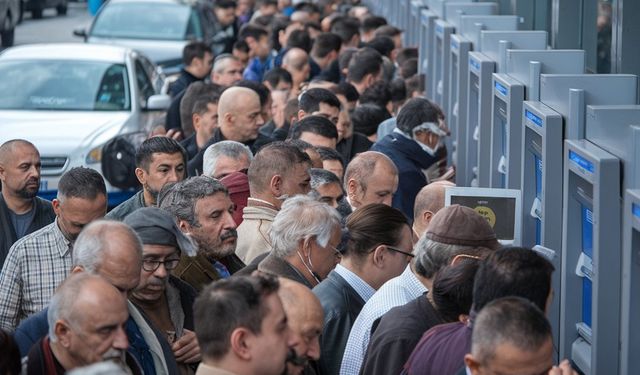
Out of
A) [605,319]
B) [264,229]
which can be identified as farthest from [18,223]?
[605,319]

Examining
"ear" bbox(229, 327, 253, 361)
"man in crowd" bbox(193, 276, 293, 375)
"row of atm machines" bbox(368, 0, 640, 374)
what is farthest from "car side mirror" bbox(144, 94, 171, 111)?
"ear" bbox(229, 327, 253, 361)

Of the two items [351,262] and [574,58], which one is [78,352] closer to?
[351,262]

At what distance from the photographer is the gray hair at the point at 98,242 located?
5176mm

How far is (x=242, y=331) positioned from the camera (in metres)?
4.13

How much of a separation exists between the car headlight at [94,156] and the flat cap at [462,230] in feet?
25.6

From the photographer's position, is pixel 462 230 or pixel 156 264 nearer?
pixel 462 230

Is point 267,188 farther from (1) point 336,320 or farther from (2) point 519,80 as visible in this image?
(1) point 336,320

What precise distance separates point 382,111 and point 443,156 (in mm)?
1258

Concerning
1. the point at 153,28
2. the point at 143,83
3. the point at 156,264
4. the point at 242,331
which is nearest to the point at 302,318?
the point at 242,331

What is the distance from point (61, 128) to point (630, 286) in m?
9.03

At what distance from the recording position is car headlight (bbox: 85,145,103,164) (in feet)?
42.1

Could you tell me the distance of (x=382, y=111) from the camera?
11570 mm

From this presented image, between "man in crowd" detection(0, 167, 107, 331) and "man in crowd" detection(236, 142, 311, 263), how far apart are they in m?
0.76

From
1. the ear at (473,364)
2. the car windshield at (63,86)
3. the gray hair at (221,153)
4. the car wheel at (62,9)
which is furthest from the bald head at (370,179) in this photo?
the car wheel at (62,9)
